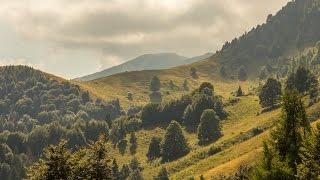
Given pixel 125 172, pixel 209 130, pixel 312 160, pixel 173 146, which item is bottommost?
pixel 125 172

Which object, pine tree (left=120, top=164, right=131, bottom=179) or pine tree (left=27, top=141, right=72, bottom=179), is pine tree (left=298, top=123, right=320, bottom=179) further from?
pine tree (left=120, top=164, right=131, bottom=179)

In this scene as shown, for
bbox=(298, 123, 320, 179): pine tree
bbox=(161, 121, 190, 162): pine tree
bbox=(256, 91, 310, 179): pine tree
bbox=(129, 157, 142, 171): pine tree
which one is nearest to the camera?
bbox=(298, 123, 320, 179): pine tree

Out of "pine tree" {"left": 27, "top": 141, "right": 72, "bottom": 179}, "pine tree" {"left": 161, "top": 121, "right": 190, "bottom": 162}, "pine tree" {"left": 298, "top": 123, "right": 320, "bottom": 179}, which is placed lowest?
"pine tree" {"left": 161, "top": 121, "right": 190, "bottom": 162}

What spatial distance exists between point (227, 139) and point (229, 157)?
85.6 feet

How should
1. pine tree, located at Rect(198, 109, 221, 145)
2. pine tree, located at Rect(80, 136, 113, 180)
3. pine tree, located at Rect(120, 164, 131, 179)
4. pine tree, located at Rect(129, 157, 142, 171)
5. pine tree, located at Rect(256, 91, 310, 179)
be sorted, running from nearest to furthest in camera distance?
pine tree, located at Rect(80, 136, 113, 180) → pine tree, located at Rect(256, 91, 310, 179) → pine tree, located at Rect(120, 164, 131, 179) → pine tree, located at Rect(129, 157, 142, 171) → pine tree, located at Rect(198, 109, 221, 145)

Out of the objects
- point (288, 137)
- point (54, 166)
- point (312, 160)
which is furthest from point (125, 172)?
point (312, 160)

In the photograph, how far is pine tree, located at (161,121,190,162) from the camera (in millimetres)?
190875

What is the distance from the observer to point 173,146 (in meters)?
191

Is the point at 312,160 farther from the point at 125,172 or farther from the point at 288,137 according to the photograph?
the point at 125,172

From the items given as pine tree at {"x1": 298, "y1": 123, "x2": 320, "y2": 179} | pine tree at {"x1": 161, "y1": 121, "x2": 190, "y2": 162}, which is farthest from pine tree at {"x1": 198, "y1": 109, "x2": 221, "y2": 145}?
pine tree at {"x1": 298, "y1": 123, "x2": 320, "y2": 179}

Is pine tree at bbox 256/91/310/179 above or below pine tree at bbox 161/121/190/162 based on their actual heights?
above

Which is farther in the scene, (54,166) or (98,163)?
(98,163)

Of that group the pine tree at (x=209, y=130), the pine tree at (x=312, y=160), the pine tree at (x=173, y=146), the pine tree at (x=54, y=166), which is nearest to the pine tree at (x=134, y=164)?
the pine tree at (x=173, y=146)

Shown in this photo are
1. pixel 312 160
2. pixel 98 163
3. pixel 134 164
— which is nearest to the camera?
pixel 312 160
